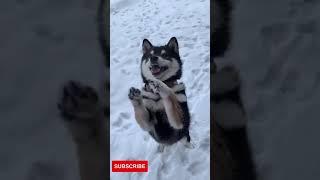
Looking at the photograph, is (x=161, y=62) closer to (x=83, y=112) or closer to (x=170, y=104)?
(x=170, y=104)

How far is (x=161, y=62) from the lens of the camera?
264cm

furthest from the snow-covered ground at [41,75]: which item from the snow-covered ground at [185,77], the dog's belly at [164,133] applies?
the dog's belly at [164,133]

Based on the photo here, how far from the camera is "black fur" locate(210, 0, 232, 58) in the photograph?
8.65 feet

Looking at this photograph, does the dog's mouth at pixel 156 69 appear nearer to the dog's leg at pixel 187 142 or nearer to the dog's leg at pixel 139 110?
the dog's leg at pixel 139 110

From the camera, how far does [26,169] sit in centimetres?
265

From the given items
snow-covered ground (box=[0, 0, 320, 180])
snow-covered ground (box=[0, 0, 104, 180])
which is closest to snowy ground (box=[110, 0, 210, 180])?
snow-covered ground (box=[0, 0, 320, 180])

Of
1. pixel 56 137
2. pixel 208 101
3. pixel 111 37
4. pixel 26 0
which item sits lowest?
pixel 56 137

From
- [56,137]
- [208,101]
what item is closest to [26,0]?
[56,137]

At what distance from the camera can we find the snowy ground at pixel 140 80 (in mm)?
2631

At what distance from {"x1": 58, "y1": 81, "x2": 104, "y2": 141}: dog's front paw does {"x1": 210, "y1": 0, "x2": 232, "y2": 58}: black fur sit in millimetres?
653

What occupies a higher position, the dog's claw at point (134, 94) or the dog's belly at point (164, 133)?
the dog's claw at point (134, 94)

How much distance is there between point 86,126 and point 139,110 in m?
0.28

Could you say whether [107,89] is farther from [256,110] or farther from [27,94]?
[256,110]

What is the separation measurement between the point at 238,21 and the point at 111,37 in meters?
0.65
